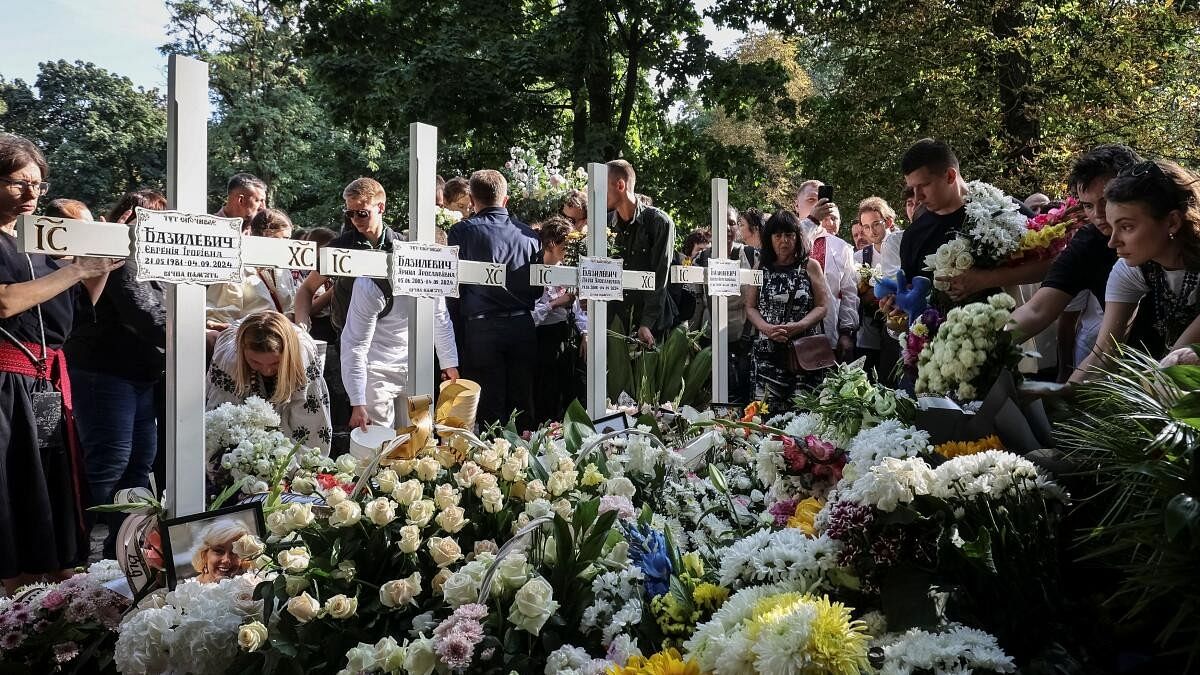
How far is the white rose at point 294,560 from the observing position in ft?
5.55

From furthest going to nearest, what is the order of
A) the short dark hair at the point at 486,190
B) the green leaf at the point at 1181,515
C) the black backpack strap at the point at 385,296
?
the short dark hair at the point at 486,190, the black backpack strap at the point at 385,296, the green leaf at the point at 1181,515

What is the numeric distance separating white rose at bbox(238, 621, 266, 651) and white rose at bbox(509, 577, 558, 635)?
1.45ft

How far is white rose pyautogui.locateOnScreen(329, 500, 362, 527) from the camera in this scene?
1763 millimetres

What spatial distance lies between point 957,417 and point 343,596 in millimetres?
1186

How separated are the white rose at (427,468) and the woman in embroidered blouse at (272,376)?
152 centimetres

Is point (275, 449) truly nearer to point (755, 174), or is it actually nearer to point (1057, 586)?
point (1057, 586)

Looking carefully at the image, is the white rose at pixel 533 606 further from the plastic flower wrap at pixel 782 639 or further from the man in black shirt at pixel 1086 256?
the man in black shirt at pixel 1086 256

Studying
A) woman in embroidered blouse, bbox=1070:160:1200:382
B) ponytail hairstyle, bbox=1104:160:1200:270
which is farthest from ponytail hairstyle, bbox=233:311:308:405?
ponytail hairstyle, bbox=1104:160:1200:270

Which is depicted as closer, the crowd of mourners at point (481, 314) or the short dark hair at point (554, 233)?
the crowd of mourners at point (481, 314)

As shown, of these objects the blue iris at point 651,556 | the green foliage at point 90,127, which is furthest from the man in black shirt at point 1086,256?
the green foliage at point 90,127

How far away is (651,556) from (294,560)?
2.12 ft

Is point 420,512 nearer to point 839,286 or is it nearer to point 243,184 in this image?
point 243,184

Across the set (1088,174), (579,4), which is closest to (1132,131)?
(579,4)

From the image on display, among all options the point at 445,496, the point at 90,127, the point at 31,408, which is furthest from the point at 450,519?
the point at 90,127
